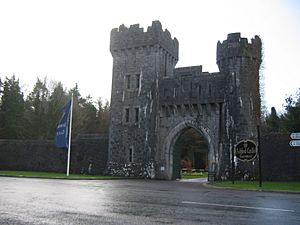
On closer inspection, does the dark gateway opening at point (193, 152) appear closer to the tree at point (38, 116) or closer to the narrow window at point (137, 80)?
the tree at point (38, 116)

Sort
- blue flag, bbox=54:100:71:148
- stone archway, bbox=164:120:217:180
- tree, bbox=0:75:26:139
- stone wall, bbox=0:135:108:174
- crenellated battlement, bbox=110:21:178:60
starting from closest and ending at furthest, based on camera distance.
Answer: blue flag, bbox=54:100:71:148 < stone archway, bbox=164:120:217:180 < crenellated battlement, bbox=110:21:178:60 < stone wall, bbox=0:135:108:174 < tree, bbox=0:75:26:139

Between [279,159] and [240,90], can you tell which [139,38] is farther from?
[279,159]

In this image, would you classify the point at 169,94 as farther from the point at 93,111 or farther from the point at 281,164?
the point at 93,111

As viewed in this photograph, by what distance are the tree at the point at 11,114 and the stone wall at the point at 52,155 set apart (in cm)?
1096

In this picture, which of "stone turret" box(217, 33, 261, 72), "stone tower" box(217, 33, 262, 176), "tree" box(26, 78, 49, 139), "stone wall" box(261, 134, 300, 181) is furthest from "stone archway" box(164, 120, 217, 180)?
"tree" box(26, 78, 49, 139)

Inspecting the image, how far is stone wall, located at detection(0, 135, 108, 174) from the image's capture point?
36031 mm

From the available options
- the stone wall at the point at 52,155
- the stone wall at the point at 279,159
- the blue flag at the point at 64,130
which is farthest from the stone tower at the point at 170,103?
the blue flag at the point at 64,130

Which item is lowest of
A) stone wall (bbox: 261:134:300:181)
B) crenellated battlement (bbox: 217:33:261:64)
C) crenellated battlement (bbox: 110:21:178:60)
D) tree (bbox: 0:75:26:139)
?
stone wall (bbox: 261:134:300:181)

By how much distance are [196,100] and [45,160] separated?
1754 cm

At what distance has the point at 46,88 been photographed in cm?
5962

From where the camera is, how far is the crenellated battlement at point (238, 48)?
1207 inches

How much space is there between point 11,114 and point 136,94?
84.5 ft

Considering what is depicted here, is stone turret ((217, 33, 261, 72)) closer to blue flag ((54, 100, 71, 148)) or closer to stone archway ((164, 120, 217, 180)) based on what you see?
stone archway ((164, 120, 217, 180))

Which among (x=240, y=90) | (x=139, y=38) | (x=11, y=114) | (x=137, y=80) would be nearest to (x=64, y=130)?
(x=137, y=80)
